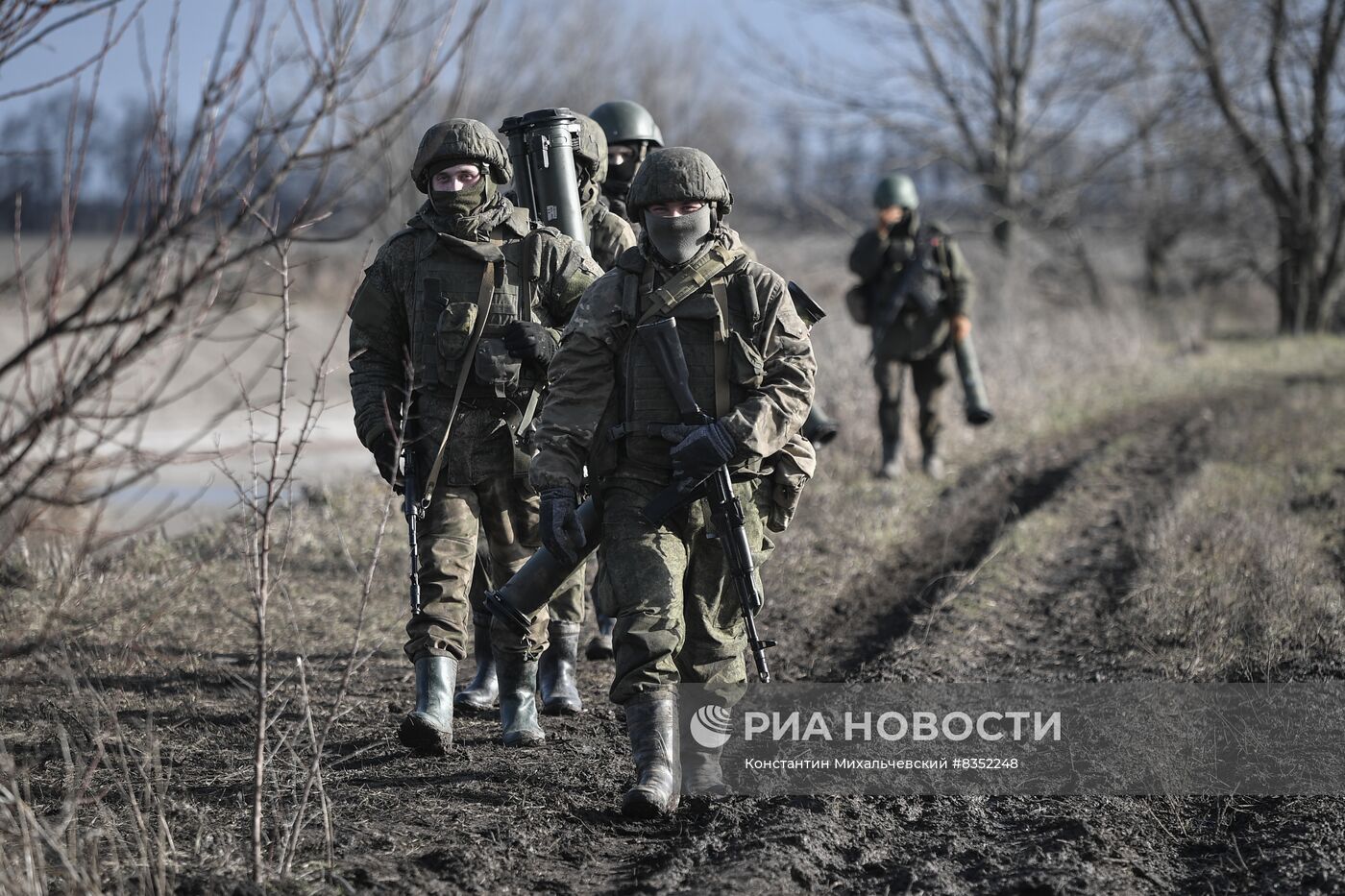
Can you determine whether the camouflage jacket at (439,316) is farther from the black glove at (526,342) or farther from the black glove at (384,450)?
the black glove at (526,342)

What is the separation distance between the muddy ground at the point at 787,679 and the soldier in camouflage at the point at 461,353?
474 mm

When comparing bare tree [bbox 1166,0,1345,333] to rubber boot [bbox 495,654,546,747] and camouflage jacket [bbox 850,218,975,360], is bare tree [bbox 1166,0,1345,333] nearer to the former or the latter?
camouflage jacket [bbox 850,218,975,360]

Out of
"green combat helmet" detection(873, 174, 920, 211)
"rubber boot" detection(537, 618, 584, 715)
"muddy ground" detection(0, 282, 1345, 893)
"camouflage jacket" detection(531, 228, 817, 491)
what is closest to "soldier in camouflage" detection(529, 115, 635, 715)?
"rubber boot" detection(537, 618, 584, 715)

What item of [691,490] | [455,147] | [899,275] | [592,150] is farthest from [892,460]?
[691,490]

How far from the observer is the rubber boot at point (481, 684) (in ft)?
17.4

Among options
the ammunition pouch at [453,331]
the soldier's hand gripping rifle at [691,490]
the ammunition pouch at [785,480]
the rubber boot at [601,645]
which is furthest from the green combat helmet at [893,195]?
the soldier's hand gripping rifle at [691,490]

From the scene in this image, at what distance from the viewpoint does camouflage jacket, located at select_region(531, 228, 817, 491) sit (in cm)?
411

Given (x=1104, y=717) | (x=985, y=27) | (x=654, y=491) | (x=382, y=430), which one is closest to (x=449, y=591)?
(x=382, y=430)

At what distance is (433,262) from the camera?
477cm

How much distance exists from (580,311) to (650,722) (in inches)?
49.9

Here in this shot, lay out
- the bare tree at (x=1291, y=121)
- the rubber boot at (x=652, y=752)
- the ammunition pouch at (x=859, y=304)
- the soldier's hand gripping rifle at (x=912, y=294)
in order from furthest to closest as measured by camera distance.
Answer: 1. the bare tree at (x=1291, y=121)
2. the ammunition pouch at (x=859, y=304)
3. the soldier's hand gripping rifle at (x=912, y=294)
4. the rubber boot at (x=652, y=752)

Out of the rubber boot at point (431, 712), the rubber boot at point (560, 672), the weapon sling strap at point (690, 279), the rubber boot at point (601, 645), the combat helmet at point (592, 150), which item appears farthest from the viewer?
the rubber boot at point (601, 645)

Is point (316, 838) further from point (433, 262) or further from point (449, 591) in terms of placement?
point (433, 262)

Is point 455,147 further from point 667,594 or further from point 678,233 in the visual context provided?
point 667,594
